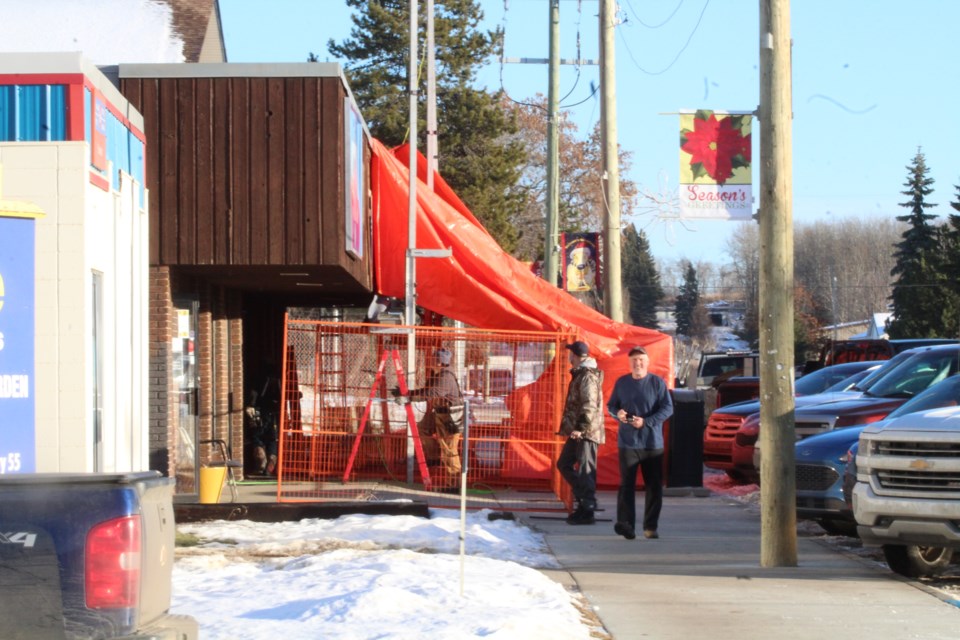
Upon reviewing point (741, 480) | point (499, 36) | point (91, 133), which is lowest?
point (741, 480)

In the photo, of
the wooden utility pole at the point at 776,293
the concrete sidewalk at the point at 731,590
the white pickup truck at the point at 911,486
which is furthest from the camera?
the wooden utility pole at the point at 776,293

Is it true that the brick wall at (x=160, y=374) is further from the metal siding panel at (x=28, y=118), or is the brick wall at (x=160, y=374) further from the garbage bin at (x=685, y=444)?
the garbage bin at (x=685, y=444)

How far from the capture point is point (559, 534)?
12.2 metres

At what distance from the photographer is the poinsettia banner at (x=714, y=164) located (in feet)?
35.1

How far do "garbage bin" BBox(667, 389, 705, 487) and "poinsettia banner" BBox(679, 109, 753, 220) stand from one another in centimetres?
589

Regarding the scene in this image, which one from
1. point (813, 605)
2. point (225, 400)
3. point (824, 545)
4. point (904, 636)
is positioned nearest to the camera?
point (904, 636)

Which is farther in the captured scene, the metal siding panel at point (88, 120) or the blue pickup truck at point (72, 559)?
the metal siding panel at point (88, 120)

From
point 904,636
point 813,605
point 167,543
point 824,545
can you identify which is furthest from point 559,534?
point 167,543

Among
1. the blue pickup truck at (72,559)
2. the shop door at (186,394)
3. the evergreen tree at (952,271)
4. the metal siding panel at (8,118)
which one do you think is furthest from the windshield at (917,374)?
the evergreen tree at (952,271)

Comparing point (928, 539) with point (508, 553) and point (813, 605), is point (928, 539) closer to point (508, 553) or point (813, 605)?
point (813, 605)

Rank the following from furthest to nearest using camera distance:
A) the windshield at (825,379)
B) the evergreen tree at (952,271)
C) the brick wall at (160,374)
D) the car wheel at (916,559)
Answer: the evergreen tree at (952,271) < the windshield at (825,379) < the brick wall at (160,374) < the car wheel at (916,559)

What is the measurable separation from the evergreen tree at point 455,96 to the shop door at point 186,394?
27230 millimetres

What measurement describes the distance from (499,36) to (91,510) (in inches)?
1590

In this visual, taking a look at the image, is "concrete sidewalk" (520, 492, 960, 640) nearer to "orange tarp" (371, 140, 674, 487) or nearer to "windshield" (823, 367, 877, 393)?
"orange tarp" (371, 140, 674, 487)
